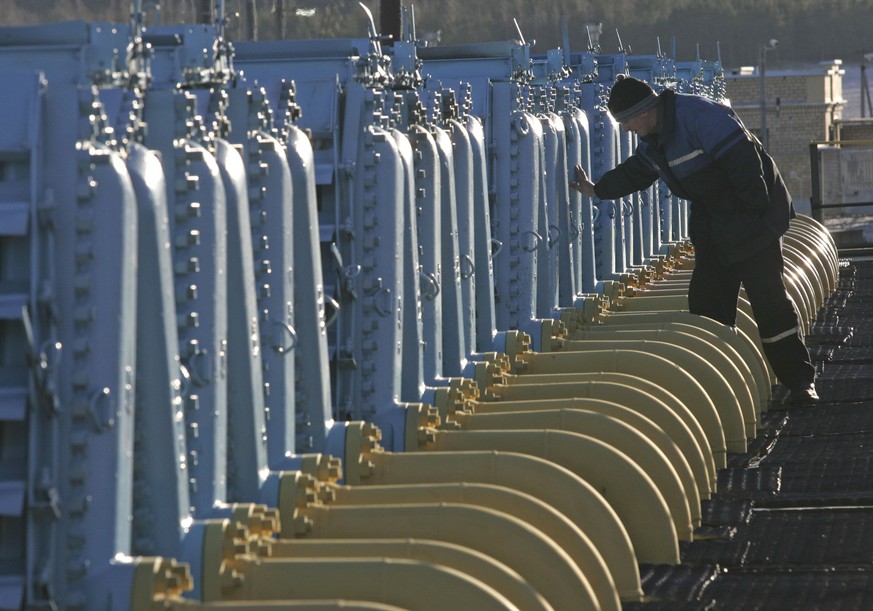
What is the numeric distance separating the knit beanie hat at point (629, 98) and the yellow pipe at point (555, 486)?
137 inches

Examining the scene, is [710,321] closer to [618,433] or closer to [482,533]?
[618,433]

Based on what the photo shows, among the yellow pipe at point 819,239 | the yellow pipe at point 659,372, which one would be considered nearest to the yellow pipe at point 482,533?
the yellow pipe at point 659,372

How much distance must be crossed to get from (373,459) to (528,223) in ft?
14.6

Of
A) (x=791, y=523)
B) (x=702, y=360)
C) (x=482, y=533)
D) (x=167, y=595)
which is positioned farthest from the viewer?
(x=702, y=360)

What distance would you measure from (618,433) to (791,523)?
92 cm

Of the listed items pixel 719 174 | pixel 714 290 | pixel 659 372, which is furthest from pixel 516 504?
pixel 714 290

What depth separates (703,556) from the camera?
23.6ft

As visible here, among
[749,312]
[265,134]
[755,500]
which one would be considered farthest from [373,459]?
[749,312]

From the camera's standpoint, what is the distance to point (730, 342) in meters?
10.6

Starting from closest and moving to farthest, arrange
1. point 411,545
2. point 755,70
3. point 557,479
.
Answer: point 411,545
point 557,479
point 755,70

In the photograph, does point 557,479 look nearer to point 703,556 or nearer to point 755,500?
point 703,556

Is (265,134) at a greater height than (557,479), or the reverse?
(265,134)

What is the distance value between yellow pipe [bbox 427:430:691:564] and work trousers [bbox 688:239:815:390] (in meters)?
3.30

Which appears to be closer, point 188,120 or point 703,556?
point 188,120
